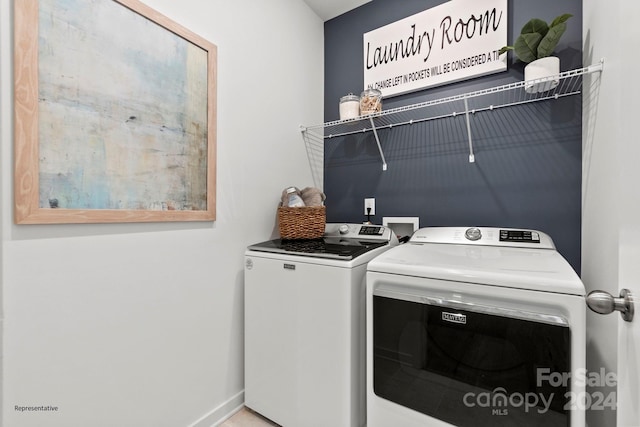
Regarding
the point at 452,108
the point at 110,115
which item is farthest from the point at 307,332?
the point at 452,108

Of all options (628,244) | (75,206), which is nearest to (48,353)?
(75,206)

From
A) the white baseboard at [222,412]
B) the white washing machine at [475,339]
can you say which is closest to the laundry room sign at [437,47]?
the white washing machine at [475,339]

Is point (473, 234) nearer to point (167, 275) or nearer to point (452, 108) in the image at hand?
point (452, 108)

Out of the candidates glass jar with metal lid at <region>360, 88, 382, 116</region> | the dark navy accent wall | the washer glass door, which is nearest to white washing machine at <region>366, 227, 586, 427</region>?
the washer glass door

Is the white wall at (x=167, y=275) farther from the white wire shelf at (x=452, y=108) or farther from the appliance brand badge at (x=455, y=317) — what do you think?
the appliance brand badge at (x=455, y=317)

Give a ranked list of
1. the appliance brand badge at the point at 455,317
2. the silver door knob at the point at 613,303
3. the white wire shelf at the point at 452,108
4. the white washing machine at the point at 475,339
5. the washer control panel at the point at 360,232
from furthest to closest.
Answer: the washer control panel at the point at 360,232, the white wire shelf at the point at 452,108, the appliance brand badge at the point at 455,317, the white washing machine at the point at 475,339, the silver door knob at the point at 613,303

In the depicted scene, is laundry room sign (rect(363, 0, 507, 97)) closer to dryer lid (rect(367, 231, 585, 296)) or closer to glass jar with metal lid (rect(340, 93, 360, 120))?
glass jar with metal lid (rect(340, 93, 360, 120))

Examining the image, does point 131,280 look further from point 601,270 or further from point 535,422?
point 601,270

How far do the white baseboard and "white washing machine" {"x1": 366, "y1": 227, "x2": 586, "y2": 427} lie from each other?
804 mm

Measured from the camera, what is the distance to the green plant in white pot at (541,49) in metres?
1.34

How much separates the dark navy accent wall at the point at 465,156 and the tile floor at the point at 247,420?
4.47 ft

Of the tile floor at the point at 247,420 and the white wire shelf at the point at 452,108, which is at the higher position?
the white wire shelf at the point at 452,108

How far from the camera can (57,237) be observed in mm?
1014

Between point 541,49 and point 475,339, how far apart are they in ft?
4.53
